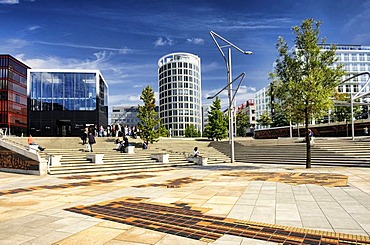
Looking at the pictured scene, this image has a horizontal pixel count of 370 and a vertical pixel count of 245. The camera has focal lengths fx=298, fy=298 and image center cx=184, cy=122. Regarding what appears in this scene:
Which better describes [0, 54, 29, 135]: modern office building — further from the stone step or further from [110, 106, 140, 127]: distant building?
[110, 106, 140, 127]: distant building

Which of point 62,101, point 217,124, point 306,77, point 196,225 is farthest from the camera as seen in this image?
point 62,101

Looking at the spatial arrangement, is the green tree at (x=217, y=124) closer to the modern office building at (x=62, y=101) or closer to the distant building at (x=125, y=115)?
the modern office building at (x=62, y=101)

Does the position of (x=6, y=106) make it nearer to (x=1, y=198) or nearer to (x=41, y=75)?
(x=41, y=75)

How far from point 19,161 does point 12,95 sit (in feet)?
220

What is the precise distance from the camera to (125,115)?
156625mm

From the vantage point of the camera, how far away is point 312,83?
55.0 feet

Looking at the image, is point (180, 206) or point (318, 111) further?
point (318, 111)

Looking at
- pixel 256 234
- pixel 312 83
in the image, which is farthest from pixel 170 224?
pixel 312 83

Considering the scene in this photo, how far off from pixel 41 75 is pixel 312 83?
48097mm

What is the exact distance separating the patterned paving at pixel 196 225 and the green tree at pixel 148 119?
976 inches

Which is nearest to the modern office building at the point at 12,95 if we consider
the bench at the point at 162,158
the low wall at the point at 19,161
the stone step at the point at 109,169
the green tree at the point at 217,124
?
the green tree at the point at 217,124

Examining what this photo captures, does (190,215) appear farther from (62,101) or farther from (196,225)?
(62,101)

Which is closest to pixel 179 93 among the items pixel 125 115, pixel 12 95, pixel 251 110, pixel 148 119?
pixel 251 110

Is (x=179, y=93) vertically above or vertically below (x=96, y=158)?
above
